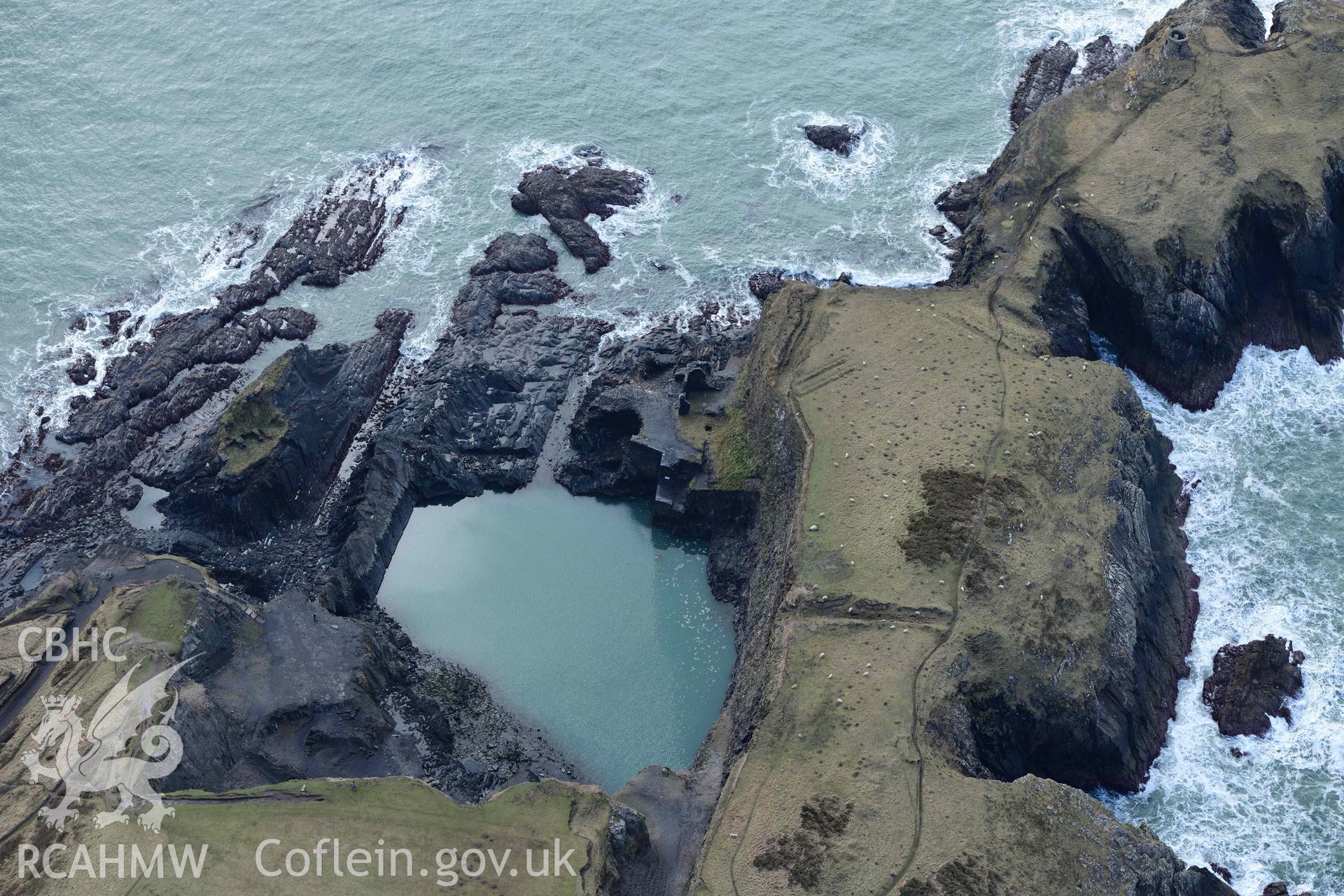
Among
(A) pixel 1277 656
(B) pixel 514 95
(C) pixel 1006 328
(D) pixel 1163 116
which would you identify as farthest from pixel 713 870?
→ (B) pixel 514 95

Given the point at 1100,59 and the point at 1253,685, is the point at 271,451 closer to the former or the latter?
the point at 1253,685

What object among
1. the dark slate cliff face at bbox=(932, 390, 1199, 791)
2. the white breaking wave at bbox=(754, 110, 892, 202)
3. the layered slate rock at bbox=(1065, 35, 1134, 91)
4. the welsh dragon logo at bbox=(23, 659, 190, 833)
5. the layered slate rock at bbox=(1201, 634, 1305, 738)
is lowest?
the layered slate rock at bbox=(1201, 634, 1305, 738)

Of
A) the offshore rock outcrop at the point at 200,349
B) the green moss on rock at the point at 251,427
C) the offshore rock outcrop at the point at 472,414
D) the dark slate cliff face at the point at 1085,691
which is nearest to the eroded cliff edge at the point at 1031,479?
the dark slate cliff face at the point at 1085,691

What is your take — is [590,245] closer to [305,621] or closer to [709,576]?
[709,576]

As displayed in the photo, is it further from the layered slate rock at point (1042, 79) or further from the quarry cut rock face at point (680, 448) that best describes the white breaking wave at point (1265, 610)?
the layered slate rock at point (1042, 79)

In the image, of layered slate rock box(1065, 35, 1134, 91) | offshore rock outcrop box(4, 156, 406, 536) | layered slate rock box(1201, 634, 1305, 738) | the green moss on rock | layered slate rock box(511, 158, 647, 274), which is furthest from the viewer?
layered slate rock box(1065, 35, 1134, 91)

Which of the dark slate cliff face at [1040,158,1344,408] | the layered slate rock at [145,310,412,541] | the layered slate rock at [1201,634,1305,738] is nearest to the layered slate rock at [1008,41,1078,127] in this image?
the dark slate cliff face at [1040,158,1344,408]

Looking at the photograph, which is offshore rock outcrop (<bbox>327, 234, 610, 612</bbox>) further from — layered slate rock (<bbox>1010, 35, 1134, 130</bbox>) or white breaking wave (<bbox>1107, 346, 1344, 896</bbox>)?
layered slate rock (<bbox>1010, 35, 1134, 130</bbox>)

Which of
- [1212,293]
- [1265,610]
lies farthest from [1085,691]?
[1212,293]
